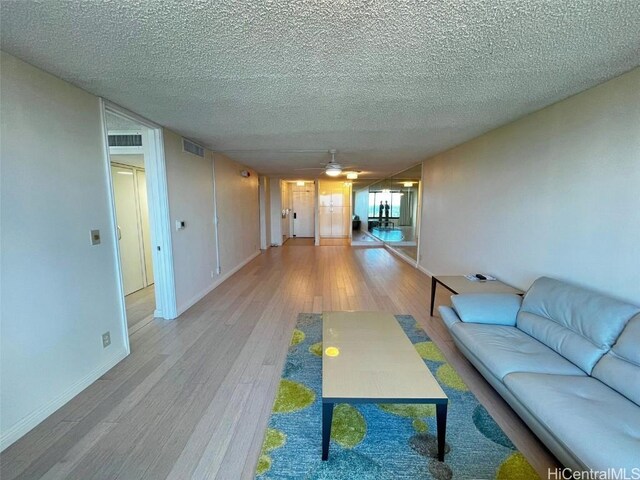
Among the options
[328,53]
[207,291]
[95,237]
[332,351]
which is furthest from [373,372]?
[207,291]

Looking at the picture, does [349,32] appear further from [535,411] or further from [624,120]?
[535,411]

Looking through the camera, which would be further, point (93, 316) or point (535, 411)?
point (93, 316)

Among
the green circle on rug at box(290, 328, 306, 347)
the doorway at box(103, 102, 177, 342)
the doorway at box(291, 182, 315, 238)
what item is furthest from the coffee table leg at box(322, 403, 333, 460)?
the doorway at box(291, 182, 315, 238)

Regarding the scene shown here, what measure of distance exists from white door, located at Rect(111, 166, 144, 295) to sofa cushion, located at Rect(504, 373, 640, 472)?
5.00 m

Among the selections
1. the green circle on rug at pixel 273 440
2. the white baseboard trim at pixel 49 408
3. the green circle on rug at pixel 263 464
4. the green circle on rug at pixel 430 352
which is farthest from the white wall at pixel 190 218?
the green circle on rug at pixel 430 352

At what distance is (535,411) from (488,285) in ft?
6.04

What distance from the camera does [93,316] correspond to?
7.64 feet

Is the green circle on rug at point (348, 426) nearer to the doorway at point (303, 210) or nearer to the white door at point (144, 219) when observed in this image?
the white door at point (144, 219)

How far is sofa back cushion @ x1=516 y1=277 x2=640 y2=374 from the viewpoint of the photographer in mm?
Result: 1778

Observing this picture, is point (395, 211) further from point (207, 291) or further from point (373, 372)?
point (373, 372)

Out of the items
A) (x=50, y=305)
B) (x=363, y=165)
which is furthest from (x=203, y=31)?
(x=363, y=165)

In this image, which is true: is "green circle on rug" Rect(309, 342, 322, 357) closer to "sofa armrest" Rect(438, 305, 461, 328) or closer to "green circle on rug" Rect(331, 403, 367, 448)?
"green circle on rug" Rect(331, 403, 367, 448)

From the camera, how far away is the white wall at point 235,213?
520 cm

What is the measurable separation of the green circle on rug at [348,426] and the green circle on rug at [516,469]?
0.78 meters
